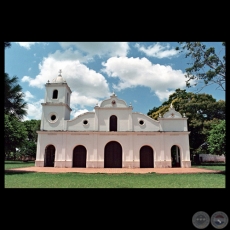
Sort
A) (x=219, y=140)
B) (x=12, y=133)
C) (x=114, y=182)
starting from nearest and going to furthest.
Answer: (x=114, y=182) < (x=219, y=140) < (x=12, y=133)

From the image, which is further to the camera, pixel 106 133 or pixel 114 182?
pixel 106 133

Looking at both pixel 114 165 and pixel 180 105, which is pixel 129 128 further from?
pixel 180 105

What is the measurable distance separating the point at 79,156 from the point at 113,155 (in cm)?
209

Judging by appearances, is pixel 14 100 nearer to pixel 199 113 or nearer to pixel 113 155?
pixel 113 155

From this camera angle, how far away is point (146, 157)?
44.7 feet

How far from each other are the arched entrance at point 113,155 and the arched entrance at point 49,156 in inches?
137

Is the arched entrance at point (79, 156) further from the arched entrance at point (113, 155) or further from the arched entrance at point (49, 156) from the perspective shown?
the arched entrance at point (49, 156)

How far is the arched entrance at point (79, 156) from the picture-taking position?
1342 cm

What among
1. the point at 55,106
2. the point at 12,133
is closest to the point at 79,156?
the point at 55,106

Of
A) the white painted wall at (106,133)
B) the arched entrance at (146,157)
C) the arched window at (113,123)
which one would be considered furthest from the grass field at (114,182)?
the arched window at (113,123)
